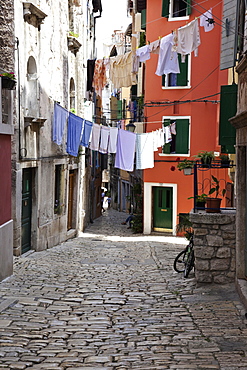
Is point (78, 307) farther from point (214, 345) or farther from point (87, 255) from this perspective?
point (87, 255)

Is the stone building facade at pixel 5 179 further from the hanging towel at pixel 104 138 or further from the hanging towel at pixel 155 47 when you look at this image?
the hanging towel at pixel 104 138

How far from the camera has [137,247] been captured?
1894cm

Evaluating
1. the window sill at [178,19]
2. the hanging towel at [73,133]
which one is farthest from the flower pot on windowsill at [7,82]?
the window sill at [178,19]

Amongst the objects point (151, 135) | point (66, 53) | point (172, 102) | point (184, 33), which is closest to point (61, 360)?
point (184, 33)

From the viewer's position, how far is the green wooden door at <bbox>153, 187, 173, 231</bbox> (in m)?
26.0

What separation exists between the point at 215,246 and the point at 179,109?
1538cm

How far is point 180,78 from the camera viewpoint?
2514 cm

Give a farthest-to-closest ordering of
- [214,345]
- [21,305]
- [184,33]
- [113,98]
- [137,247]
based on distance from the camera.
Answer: [113,98], [137,247], [184,33], [21,305], [214,345]

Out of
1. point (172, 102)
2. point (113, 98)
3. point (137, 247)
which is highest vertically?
point (113, 98)

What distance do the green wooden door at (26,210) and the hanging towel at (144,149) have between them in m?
8.54

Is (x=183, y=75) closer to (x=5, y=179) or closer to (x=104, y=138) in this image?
(x=104, y=138)

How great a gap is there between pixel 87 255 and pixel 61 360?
10077mm

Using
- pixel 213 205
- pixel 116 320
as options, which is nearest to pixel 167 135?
pixel 213 205

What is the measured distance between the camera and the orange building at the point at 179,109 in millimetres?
24734
